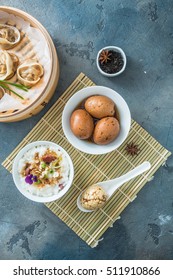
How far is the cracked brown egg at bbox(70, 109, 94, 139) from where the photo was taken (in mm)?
1723

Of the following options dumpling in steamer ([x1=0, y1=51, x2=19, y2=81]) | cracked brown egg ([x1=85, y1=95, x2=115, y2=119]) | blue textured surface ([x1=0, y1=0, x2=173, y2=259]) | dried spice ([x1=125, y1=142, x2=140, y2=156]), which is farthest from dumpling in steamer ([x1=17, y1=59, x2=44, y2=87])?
dried spice ([x1=125, y1=142, x2=140, y2=156])

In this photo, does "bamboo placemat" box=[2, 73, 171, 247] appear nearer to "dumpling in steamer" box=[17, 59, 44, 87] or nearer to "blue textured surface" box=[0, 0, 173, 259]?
"blue textured surface" box=[0, 0, 173, 259]

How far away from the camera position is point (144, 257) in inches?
78.2

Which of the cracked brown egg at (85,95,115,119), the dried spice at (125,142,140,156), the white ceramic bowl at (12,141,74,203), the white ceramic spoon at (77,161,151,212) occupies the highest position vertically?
the cracked brown egg at (85,95,115,119)

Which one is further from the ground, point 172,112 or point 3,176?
point 172,112

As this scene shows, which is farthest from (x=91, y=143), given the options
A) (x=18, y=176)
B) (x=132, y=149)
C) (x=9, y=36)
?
(x=9, y=36)

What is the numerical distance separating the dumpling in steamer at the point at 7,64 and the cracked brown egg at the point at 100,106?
407 mm

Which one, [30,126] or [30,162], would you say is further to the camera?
[30,126]

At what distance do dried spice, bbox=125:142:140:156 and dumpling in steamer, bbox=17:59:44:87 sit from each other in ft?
1.75

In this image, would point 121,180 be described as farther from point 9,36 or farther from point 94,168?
point 9,36

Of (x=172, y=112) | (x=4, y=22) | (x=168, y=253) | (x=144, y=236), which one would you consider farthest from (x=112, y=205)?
(x=4, y=22)
